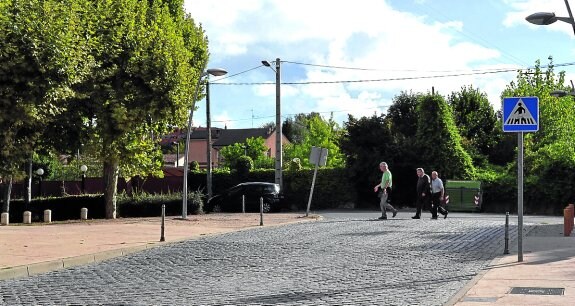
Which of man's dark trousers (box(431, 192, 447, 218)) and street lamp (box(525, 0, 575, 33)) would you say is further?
man's dark trousers (box(431, 192, 447, 218))

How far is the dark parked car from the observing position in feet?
109

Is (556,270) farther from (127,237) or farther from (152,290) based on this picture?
(127,237)

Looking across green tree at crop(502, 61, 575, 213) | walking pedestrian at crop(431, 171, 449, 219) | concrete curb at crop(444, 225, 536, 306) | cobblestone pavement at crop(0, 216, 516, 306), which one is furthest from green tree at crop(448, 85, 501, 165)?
concrete curb at crop(444, 225, 536, 306)

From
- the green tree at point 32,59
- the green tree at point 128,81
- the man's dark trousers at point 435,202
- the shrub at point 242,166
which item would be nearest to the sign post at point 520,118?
the green tree at point 32,59

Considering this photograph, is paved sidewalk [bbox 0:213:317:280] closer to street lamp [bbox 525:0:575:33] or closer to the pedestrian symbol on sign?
the pedestrian symbol on sign

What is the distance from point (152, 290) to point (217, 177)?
31.6 m

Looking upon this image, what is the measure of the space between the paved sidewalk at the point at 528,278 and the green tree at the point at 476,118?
33532mm

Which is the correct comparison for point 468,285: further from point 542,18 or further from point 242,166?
point 242,166

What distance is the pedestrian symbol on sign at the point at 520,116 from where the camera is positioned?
1110 centimetres

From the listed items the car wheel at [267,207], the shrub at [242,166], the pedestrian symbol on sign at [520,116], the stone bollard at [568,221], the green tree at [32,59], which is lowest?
the car wheel at [267,207]

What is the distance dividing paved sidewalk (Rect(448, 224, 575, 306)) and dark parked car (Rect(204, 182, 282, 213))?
19.8 metres

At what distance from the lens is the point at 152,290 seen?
9.05 metres

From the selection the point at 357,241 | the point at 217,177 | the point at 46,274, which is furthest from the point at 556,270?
the point at 217,177

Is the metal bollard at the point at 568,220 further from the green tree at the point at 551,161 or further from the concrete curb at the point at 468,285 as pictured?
the green tree at the point at 551,161
